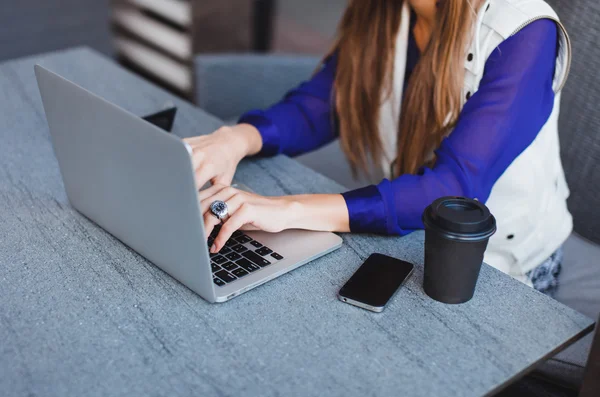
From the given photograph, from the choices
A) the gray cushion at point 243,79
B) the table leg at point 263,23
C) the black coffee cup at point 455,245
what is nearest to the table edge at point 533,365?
the black coffee cup at point 455,245

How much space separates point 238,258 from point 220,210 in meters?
0.07

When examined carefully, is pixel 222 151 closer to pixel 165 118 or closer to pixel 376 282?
pixel 165 118

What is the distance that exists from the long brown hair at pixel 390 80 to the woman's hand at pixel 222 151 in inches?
8.9

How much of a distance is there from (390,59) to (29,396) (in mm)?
879

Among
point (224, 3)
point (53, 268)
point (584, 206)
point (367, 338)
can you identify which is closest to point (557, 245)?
point (584, 206)

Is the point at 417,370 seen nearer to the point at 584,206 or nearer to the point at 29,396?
the point at 29,396

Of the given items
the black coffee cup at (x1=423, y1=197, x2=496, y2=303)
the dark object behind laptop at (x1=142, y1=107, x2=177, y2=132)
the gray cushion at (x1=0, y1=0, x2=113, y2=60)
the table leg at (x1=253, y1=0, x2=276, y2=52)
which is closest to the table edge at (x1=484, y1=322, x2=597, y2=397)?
the black coffee cup at (x1=423, y1=197, x2=496, y2=303)

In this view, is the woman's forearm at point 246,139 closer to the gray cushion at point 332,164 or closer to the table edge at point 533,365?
the gray cushion at point 332,164

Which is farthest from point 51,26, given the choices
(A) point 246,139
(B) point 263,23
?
(A) point 246,139

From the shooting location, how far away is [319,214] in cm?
97

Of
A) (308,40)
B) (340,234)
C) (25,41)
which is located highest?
(340,234)

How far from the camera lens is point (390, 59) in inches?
51.1

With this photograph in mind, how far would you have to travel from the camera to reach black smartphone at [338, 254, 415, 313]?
833 millimetres

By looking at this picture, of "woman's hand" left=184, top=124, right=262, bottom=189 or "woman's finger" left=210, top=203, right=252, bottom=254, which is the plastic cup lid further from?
"woman's hand" left=184, top=124, right=262, bottom=189
